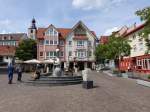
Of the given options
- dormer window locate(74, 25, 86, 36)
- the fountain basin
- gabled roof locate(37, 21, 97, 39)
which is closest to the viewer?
the fountain basin

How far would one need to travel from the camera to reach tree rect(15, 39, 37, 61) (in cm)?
7462

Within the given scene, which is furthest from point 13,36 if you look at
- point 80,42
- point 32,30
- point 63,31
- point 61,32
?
point 80,42

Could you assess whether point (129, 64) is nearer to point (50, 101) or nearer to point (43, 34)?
point (43, 34)

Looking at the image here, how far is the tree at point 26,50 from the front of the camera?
74.6 meters

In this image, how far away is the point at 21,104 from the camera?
11930mm

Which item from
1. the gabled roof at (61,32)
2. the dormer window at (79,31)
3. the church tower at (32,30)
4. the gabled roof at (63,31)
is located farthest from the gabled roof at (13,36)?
the dormer window at (79,31)

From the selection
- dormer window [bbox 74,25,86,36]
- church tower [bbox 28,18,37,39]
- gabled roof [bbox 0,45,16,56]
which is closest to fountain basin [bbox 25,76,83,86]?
dormer window [bbox 74,25,86,36]

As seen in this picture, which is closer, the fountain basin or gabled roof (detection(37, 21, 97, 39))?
the fountain basin

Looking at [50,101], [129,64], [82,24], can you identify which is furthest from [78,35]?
[50,101]

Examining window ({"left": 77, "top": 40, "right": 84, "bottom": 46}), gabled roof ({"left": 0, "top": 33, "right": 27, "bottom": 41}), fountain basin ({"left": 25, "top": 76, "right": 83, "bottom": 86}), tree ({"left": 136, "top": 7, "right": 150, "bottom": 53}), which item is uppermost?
gabled roof ({"left": 0, "top": 33, "right": 27, "bottom": 41})

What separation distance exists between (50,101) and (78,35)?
179 feet

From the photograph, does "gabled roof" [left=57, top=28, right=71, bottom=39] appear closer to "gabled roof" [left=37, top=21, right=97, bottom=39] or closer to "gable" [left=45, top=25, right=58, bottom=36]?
"gabled roof" [left=37, top=21, right=97, bottom=39]

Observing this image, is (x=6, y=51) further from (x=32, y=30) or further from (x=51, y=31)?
(x=51, y=31)

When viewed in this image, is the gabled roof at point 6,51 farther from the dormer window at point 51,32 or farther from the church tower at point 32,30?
the dormer window at point 51,32
